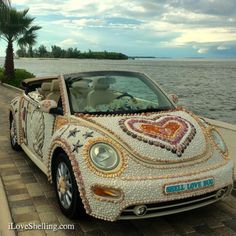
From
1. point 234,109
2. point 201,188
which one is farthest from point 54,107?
point 234,109

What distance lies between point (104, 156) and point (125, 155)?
0.67 ft

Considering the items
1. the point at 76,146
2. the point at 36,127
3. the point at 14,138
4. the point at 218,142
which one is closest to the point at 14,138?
the point at 14,138

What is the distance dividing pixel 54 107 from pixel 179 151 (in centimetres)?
167

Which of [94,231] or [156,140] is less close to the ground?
[156,140]

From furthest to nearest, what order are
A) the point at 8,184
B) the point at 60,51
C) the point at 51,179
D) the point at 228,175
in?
the point at 60,51 < the point at 8,184 < the point at 51,179 < the point at 228,175

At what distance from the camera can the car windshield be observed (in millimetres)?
4730

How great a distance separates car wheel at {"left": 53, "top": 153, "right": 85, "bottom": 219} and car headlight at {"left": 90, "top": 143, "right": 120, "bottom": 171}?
32 centimetres

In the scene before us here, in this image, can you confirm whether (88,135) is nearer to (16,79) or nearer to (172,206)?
(172,206)

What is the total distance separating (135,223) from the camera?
421cm

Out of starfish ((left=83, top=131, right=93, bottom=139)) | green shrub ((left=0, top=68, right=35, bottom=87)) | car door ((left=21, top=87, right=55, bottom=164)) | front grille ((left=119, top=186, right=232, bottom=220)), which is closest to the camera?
front grille ((left=119, top=186, right=232, bottom=220))

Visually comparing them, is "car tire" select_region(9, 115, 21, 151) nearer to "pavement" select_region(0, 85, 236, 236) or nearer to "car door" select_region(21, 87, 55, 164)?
"car door" select_region(21, 87, 55, 164)

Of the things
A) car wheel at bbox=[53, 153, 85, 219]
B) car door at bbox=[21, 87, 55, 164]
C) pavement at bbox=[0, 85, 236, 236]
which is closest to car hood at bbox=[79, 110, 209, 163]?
car wheel at bbox=[53, 153, 85, 219]

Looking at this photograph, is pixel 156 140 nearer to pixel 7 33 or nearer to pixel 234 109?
pixel 7 33

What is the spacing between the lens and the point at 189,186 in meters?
3.74
